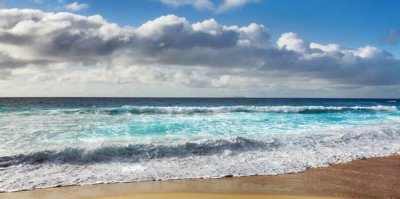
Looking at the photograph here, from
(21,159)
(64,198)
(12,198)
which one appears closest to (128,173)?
(64,198)

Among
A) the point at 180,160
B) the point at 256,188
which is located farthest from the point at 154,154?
the point at 256,188

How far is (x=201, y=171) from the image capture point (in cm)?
917

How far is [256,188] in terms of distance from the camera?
305 inches

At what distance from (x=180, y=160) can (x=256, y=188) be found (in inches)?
132

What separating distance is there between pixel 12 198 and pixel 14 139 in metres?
6.48

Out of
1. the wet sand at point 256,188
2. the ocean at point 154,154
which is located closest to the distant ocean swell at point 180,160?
the ocean at point 154,154

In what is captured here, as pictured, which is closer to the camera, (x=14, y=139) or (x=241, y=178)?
(x=241, y=178)

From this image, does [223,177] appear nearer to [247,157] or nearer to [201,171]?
[201,171]

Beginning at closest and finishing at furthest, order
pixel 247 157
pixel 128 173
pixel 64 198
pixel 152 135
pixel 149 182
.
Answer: pixel 64 198 < pixel 149 182 < pixel 128 173 < pixel 247 157 < pixel 152 135

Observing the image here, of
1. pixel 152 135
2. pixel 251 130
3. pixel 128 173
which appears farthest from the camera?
pixel 251 130

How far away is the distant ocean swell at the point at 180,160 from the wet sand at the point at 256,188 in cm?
46

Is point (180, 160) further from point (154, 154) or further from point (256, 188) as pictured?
point (256, 188)

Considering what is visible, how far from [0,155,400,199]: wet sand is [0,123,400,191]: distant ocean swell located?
1.52ft

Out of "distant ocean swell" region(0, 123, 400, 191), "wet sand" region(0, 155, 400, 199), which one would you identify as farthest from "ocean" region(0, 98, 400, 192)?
"wet sand" region(0, 155, 400, 199)
